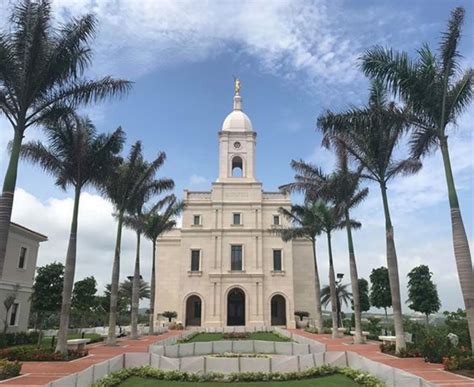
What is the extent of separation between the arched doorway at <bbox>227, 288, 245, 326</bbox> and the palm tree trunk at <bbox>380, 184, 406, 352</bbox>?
28.8 meters

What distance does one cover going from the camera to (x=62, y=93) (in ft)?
53.0

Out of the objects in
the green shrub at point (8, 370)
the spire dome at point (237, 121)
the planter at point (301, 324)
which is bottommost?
the green shrub at point (8, 370)

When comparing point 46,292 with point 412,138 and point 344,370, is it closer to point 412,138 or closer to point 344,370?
point 344,370

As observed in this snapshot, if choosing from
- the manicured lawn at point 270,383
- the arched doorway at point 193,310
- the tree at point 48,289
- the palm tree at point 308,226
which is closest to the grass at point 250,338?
the palm tree at point 308,226

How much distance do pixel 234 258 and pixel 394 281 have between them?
29037 millimetres

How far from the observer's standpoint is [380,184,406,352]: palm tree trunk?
Answer: 18.3 meters

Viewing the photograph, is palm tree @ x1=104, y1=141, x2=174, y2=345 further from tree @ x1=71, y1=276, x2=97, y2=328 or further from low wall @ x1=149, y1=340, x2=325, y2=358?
tree @ x1=71, y1=276, x2=97, y2=328

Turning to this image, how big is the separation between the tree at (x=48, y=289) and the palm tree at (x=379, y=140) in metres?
18.0

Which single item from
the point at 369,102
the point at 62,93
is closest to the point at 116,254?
the point at 62,93

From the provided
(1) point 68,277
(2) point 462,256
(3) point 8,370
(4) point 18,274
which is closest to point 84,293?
(4) point 18,274

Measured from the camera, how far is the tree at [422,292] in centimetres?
3253

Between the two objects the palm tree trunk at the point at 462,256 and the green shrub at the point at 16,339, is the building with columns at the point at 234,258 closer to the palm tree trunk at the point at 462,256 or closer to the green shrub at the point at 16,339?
the green shrub at the point at 16,339

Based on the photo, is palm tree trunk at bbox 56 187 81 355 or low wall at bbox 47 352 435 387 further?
palm tree trunk at bbox 56 187 81 355

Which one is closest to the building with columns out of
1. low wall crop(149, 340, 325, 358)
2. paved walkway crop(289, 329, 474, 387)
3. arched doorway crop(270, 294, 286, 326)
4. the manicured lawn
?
arched doorway crop(270, 294, 286, 326)
